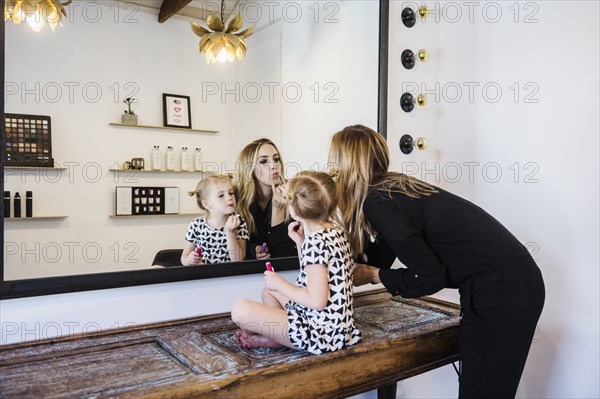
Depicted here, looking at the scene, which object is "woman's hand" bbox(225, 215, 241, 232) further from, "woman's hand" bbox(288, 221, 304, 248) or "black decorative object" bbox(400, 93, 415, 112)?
"black decorative object" bbox(400, 93, 415, 112)

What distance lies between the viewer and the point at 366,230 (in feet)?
6.33

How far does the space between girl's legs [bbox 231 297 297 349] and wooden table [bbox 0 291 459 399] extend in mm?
33

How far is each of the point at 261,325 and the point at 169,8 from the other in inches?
46.7

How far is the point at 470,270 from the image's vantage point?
1730 millimetres

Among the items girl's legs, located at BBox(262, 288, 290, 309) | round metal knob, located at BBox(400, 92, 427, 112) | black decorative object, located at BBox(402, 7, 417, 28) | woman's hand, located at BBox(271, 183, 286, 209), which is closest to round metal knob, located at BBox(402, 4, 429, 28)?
black decorative object, located at BBox(402, 7, 417, 28)

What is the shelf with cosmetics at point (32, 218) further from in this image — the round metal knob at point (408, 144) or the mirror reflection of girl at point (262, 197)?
the round metal knob at point (408, 144)

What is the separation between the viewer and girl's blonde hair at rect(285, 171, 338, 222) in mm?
1668

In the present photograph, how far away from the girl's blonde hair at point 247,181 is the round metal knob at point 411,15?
1.14 metres

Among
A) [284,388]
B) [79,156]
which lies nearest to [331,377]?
[284,388]

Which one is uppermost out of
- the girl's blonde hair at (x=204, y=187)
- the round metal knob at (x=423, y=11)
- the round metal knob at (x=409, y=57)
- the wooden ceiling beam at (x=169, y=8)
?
the round metal knob at (x=423, y=11)

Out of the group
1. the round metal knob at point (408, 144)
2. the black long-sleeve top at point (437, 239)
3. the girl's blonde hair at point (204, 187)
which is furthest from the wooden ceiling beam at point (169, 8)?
the round metal knob at point (408, 144)

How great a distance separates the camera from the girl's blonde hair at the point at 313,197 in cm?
167

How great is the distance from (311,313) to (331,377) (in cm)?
20

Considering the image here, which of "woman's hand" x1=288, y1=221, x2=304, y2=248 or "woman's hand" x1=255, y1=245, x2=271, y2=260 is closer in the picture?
"woman's hand" x1=288, y1=221, x2=304, y2=248
